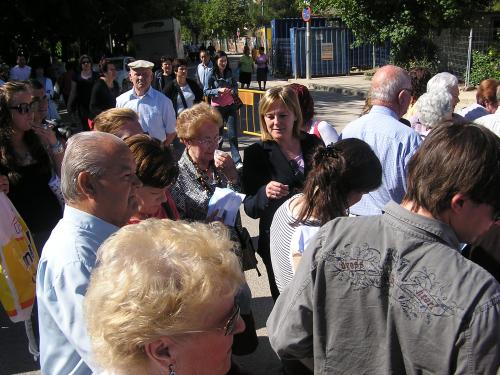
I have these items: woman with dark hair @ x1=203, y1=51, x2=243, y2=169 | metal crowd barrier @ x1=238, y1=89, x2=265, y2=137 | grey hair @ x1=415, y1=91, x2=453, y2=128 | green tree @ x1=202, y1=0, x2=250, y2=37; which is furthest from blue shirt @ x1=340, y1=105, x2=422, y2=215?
green tree @ x1=202, y1=0, x2=250, y2=37

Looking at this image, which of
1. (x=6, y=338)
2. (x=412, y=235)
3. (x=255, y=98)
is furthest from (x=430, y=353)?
(x=255, y=98)

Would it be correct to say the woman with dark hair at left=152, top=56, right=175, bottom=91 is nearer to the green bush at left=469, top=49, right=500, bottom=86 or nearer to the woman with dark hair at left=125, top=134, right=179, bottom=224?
the woman with dark hair at left=125, top=134, right=179, bottom=224

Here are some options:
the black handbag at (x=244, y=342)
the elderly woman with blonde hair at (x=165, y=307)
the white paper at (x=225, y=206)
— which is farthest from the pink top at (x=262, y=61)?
the elderly woman with blonde hair at (x=165, y=307)

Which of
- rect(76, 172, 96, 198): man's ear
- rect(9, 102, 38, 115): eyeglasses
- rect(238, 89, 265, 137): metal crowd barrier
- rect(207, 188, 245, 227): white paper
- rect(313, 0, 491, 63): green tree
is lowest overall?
rect(238, 89, 265, 137): metal crowd barrier

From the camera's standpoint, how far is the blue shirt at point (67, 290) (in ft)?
5.60

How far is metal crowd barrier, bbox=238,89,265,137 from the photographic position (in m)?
11.0

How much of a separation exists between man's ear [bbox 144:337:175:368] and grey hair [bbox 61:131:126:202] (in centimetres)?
90

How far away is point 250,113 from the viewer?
37.5 feet

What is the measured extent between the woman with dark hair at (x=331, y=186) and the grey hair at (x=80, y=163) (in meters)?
0.87

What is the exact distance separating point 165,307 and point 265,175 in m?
2.17

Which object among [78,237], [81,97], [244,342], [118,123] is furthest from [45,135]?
[81,97]

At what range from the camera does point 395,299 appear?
4.78 feet

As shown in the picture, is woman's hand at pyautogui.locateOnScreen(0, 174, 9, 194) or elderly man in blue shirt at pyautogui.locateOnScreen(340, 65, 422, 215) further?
woman's hand at pyautogui.locateOnScreen(0, 174, 9, 194)

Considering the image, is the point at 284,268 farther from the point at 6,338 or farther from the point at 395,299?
the point at 6,338
